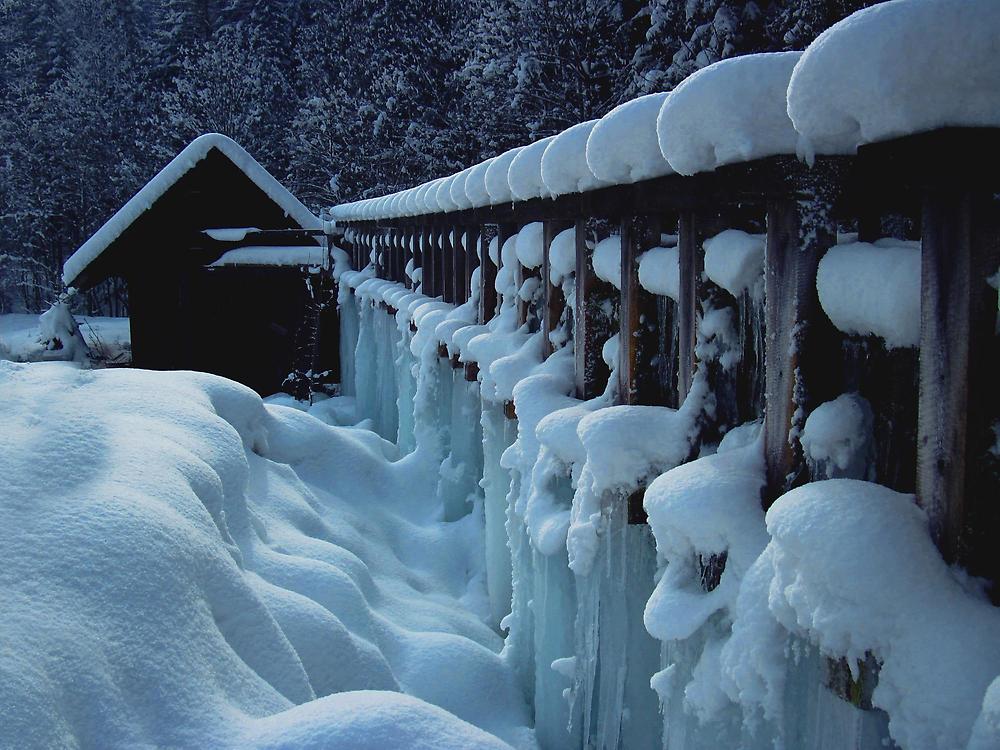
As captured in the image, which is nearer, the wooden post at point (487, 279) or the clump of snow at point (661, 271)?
the clump of snow at point (661, 271)

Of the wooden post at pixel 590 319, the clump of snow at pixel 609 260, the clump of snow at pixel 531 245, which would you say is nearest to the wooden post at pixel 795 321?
the clump of snow at pixel 609 260

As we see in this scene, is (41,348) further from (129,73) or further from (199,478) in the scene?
(129,73)

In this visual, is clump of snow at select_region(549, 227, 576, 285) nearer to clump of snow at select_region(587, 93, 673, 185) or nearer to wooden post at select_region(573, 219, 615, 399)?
wooden post at select_region(573, 219, 615, 399)

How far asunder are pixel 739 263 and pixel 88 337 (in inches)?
1094

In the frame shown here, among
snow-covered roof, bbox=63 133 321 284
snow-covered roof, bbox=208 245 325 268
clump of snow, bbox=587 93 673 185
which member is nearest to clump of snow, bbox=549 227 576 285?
A: clump of snow, bbox=587 93 673 185

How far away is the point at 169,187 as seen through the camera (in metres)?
12.7

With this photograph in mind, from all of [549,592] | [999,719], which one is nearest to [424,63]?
[549,592]

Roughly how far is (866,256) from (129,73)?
36.4m

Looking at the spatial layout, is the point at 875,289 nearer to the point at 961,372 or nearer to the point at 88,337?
the point at 961,372

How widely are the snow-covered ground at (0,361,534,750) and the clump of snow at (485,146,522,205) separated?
5.77ft

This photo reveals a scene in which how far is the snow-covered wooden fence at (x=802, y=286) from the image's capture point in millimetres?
1497

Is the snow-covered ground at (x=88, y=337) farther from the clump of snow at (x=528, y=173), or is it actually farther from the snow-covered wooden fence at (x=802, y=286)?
the snow-covered wooden fence at (x=802, y=286)

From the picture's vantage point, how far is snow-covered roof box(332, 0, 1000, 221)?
1.37 meters

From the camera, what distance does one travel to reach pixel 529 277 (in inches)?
188
